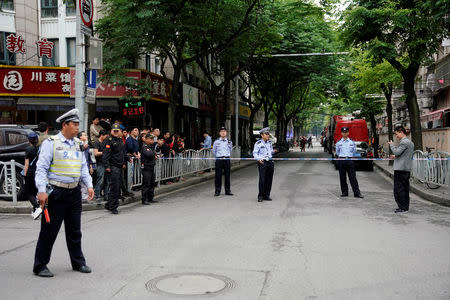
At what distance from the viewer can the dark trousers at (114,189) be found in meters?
9.69

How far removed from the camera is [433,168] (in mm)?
12664

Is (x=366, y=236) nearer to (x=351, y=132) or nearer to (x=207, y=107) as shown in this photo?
(x=351, y=132)

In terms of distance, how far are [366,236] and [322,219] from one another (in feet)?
5.08

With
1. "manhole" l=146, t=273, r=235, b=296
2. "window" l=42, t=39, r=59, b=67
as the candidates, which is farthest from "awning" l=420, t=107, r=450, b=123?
"manhole" l=146, t=273, r=235, b=296

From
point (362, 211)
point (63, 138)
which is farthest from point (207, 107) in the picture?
point (63, 138)

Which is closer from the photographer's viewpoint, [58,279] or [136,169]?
[58,279]

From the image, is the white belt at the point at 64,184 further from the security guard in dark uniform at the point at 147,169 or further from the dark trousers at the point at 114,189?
the security guard in dark uniform at the point at 147,169

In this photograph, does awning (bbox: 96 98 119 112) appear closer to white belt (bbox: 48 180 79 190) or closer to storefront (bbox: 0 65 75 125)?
storefront (bbox: 0 65 75 125)

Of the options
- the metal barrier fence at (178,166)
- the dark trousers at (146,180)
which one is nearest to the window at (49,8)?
the metal barrier fence at (178,166)

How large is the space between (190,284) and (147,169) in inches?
259

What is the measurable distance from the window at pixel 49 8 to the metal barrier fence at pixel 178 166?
11.2 meters

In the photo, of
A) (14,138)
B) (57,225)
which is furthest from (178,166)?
(57,225)

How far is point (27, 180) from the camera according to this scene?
290 inches

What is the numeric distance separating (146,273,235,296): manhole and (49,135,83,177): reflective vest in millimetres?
1546
